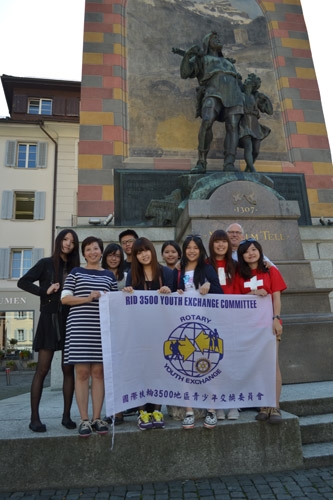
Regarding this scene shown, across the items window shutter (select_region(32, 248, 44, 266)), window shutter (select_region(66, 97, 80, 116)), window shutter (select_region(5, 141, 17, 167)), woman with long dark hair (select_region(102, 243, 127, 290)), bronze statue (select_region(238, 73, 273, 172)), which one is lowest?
woman with long dark hair (select_region(102, 243, 127, 290))

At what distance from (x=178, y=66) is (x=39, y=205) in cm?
1484

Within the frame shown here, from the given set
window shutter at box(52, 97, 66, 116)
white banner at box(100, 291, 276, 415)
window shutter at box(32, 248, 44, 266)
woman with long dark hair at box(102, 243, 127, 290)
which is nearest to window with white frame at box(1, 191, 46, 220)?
window shutter at box(32, 248, 44, 266)

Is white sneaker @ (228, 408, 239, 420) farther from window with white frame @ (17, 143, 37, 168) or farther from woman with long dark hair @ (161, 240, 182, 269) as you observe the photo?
window with white frame @ (17, 143, 37, 168)

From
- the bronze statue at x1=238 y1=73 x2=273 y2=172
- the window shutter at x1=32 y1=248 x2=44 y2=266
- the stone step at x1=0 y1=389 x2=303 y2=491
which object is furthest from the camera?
the window shutter at x1=32 y1=248 x2=44 y2=266

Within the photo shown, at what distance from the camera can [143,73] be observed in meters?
10.2

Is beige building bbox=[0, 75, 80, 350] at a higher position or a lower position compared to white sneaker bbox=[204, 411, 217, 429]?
higher

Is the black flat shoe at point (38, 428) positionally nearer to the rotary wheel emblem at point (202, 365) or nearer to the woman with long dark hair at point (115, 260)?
the rotary wheel emblem at point (202, 365)

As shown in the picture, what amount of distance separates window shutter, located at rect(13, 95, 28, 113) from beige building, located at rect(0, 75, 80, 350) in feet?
0.18

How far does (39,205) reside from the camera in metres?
22.8

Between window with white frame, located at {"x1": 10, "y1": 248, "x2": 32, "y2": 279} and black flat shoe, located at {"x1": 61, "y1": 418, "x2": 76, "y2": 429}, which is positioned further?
window with white frame, located at {"x1": 10, "y1": 248, "x2": 32, "y2": 279}

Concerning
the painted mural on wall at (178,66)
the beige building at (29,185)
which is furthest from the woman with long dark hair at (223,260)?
the beige building at (29,185)

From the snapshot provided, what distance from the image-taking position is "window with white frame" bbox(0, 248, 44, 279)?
21.2 metres

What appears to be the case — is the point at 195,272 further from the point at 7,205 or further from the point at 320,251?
the point at 7,205

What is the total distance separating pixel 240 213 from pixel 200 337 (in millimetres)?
3439
